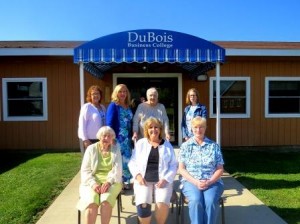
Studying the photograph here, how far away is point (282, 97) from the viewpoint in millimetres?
9703

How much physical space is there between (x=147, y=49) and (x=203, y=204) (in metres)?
2.87

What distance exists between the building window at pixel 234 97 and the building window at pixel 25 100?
15.6ft

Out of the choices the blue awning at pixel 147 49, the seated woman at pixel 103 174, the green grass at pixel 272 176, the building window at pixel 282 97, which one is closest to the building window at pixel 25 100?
the blue awning at pixel 147 49

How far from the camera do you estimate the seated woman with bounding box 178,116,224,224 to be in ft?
10.8

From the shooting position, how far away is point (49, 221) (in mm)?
3936

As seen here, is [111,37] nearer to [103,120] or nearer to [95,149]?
[103,120]

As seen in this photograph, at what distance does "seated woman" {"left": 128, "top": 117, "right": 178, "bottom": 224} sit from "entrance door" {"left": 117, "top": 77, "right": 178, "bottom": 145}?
5760mm

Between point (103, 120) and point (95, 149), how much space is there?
1.15m

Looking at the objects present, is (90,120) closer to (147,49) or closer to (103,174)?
Result: (103,174)

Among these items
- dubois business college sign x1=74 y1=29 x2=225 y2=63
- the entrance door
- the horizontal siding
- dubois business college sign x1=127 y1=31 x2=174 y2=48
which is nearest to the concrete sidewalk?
dubois business college sign x1=74 y1=29 x2=225 y2=63

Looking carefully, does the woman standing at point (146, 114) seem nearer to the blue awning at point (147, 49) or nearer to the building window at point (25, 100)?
the blue awning at point (147, 49)

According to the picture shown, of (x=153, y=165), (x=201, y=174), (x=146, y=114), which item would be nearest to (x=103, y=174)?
(x=153, y=165)

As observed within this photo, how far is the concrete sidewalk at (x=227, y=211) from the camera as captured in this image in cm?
394

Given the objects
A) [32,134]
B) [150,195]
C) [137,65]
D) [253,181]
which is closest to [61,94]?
[32,134]
